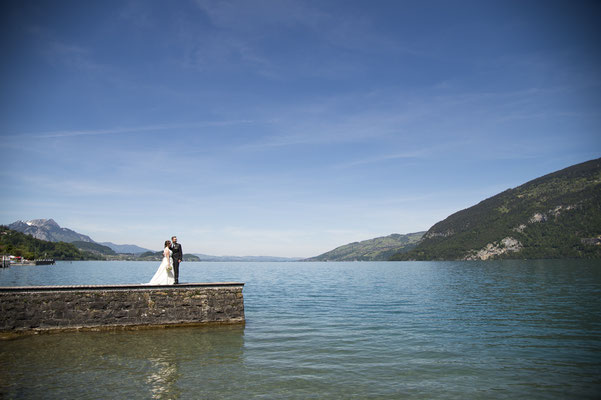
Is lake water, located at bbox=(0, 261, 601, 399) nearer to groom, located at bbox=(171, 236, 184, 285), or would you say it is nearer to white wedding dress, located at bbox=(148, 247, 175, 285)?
white wedding dress, located at bbox=(148, 247, 175, 285)

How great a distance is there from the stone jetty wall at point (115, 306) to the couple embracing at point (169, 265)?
1507mm

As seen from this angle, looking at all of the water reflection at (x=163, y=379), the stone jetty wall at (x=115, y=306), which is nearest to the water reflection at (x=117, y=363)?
the water reflection at (x=163, y=379)

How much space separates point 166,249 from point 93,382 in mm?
10695

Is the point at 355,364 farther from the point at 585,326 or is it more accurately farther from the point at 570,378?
the point at 585,326

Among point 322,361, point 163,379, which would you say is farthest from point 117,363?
point 322,361

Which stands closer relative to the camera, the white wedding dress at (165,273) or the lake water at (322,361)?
the lake water at (322,361)

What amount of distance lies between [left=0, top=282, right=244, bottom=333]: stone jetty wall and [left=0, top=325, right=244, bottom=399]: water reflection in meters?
0.72

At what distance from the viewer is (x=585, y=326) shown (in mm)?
20562

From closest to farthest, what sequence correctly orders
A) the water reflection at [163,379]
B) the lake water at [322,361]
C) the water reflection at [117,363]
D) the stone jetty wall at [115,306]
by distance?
the water reflection at [163,379] → the water reflection at [117,363] → the lake water at [322,361] → the stone jetty wall at [115,306]

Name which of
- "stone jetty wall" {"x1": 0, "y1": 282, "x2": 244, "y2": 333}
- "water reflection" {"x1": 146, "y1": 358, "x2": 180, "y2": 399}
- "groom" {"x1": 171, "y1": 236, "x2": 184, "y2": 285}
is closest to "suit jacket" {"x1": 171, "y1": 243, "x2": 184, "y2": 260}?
"groom" {"x1": 171, "y1": 236, "x2": 184, "y2": 285}

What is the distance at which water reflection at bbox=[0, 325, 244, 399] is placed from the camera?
10547 mm

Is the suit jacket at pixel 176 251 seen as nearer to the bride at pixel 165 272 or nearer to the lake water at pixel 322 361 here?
the bride at pixel 165 272

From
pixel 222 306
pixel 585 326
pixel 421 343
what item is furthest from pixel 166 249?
pixel 585 326

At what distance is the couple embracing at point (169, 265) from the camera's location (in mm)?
21000
